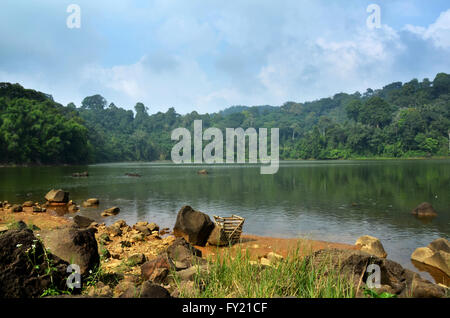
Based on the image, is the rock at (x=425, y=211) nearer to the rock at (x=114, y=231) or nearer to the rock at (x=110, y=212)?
the rock at (x=114, y=231)

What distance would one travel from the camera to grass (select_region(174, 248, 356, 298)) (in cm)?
506

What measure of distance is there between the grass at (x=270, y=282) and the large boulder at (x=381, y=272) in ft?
1.14

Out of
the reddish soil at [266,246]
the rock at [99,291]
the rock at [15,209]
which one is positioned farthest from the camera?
the rock at [15,209]

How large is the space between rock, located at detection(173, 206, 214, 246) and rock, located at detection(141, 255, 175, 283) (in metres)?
5.28

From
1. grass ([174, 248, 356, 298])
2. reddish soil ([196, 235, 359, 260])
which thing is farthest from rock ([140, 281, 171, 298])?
reddish soil ([196, 235, 359, 260])

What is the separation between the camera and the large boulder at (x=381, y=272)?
→ 6039 mm

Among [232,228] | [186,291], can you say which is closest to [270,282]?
[186,291]

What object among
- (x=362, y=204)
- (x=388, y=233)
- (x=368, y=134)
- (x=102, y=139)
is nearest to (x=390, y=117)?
(x=368, y=134)

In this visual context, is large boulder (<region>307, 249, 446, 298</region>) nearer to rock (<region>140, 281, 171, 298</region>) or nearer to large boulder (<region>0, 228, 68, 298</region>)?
rock (<region>140, 281, 171, 298</region>)

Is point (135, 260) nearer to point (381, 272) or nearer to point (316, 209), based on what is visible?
point (381, 272)

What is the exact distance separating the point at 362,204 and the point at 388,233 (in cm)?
922

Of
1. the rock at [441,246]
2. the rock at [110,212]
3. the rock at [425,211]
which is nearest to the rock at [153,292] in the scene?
the rock at [441,246]

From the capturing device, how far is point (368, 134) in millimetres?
124375
